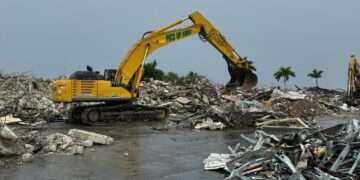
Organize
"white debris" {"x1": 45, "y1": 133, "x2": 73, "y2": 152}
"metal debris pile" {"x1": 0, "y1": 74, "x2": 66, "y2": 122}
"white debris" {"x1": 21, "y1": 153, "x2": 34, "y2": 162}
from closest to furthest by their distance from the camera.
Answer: "white debris" {"x1": 21, "y1": 153, "x2": 34, "y2": 162} < "white debris" {"x1": 45, "y1": 133, "x2": 73, "y2": 152} < "metal debris pile" {"x1": 0, "y1": 74, "x2": 66, "y2": 122}

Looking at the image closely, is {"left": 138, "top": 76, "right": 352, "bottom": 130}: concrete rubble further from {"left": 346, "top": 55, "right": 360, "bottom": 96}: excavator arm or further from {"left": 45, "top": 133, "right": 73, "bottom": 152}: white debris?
{"left": 45, "top": 133, "right": 73, "bottom": 152}: white debris

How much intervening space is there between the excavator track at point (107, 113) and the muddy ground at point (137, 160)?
9.04ft

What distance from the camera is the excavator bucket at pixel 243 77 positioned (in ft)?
77.6

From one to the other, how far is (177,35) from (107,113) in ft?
15.1

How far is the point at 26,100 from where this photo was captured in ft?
72.6

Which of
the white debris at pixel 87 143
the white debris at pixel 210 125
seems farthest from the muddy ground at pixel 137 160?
the white debris at pixel 210 125

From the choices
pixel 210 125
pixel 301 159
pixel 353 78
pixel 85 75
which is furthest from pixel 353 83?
pixel 301 159

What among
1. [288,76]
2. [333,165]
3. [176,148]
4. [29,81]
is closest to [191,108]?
[29,81]

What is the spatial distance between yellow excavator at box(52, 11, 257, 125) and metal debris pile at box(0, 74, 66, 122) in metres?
2.36

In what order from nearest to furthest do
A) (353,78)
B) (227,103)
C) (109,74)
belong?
1. (109,74)
2. (227,103)
3. (353,78)

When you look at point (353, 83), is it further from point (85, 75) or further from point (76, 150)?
point (76, 150)

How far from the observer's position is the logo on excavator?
802 inches

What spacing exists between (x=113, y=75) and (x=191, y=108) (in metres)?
6.68

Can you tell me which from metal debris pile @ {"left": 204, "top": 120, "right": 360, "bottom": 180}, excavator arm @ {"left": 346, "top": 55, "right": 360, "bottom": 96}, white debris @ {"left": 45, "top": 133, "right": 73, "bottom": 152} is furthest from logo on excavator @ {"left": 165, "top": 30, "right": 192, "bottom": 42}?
excavator arm @ {"left": 346, "top": 55, "right": 360, "bottom": 96}
